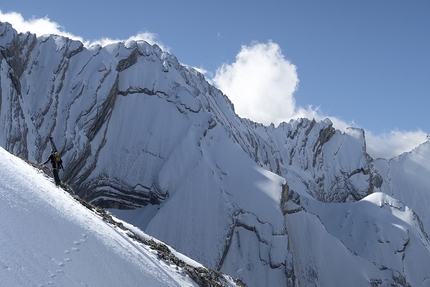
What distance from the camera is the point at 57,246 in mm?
14133

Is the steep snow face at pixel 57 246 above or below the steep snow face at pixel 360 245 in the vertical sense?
below

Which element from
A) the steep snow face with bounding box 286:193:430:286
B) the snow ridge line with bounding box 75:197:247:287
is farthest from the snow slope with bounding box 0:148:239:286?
the steep snow face with bounding box 286:193:430:286

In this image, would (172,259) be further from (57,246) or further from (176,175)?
(176,175)

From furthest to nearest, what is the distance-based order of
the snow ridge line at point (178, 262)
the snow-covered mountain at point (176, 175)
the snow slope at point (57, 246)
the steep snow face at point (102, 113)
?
the steep snow face at point (102, 113) < the snow-covered mountain at point (176, 175) < the snow ridge line at point (178, 262) < the snow slope at point (57, 246)

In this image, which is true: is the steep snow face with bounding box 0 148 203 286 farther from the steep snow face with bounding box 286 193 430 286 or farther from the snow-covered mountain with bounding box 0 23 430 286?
the steep snow face with bounding box 286 193 430 286

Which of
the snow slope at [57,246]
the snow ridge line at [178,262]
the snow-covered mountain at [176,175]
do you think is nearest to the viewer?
the snow slope at [57,246]

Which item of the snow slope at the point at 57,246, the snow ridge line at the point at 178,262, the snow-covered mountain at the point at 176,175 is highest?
the snow-covered mountain at the point at 176,175

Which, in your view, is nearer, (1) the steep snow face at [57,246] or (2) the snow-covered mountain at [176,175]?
(1) the steep snow face at [57,246]

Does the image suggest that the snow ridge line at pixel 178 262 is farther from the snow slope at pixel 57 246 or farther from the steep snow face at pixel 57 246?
the steep snow face at pixel 57 246

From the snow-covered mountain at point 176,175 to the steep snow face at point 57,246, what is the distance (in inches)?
1499

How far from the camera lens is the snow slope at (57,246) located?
12.7 metres

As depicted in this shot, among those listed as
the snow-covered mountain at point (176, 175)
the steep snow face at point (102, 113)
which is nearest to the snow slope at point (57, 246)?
the snow-covered mountain at point (176, 175)

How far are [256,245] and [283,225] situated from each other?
15.0 ft

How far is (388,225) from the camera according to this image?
7562 cm
